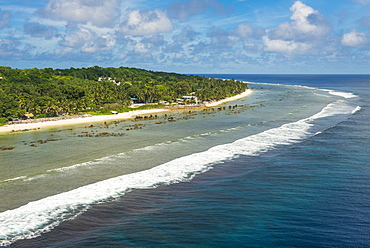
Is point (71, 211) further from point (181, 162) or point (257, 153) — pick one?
point (257, 153)

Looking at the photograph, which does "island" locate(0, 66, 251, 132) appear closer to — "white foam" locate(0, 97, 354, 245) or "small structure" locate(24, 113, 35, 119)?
"small structure" locate(24, 113, 35, 119)

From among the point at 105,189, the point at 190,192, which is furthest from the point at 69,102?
the point at 190,192

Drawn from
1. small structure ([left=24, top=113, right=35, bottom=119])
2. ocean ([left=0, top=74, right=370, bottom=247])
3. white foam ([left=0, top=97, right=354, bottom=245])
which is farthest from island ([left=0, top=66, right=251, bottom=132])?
white foam ([left=0, top=97, right=354, bottom=245])

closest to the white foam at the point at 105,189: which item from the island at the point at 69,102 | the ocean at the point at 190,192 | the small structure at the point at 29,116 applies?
the ocean at the point at 190,192

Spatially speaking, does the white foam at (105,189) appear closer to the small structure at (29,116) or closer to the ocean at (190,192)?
the ocean at (190,192)

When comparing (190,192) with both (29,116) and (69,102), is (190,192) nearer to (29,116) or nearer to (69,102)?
(29,116)

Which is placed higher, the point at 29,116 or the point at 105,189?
the point at 29,116
